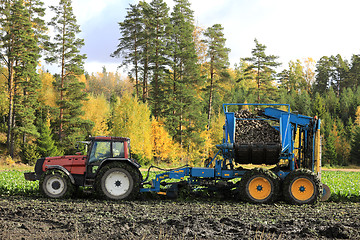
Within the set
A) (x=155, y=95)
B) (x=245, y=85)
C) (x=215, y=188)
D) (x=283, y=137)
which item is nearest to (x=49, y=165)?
(x=215, y=188)

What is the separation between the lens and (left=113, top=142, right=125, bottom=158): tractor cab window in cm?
1166

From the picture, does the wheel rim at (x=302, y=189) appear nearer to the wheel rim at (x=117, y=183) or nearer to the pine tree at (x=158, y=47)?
the wheel rim at (x=117, y=183)

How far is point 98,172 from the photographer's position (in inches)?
448

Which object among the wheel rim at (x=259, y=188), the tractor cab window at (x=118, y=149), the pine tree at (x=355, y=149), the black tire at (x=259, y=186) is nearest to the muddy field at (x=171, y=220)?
the black tire at (x=259, y=186)

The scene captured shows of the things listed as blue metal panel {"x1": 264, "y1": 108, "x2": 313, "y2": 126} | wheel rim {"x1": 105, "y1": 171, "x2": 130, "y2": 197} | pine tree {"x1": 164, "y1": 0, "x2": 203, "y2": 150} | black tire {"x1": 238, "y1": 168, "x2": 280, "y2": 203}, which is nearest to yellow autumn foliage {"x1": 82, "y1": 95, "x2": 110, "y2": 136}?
pine tree {"x1": 164, "y1": 0, "x2": 203, "y2": 150}

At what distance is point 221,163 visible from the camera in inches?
465

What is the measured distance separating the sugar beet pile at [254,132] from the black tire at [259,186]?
3.34ft

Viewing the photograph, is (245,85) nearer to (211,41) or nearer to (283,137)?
(211,41)

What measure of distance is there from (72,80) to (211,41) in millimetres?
17236

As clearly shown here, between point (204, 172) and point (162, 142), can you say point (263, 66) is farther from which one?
point (204, 172)

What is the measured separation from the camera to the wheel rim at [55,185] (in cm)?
1155

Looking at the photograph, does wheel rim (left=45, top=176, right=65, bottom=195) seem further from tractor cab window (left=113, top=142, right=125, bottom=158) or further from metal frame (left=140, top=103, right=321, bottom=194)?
metal frame (left=140, top=103, right=321, bottom=194)

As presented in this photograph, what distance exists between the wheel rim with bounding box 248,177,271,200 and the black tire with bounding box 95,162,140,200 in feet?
12.0

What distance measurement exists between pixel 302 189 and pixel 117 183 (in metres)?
5.91
